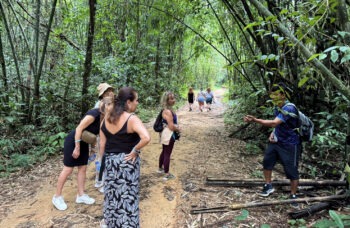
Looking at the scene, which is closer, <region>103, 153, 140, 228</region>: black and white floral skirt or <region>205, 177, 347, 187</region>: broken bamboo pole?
<region>103, 153, 140, 228</region>: black and white floral skirt

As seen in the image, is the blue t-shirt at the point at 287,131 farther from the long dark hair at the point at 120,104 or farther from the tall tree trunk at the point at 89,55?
the tall tree trunk at the point at 89,55

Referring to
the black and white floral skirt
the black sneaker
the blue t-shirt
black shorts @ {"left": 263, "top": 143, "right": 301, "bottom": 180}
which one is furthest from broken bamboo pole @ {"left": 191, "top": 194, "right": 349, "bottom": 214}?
the black and white floral skirt

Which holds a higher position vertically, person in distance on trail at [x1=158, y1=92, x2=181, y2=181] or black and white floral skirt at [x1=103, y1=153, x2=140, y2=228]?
person in distance on trail at [x1=158, y1=92, x2=181, y2=181]

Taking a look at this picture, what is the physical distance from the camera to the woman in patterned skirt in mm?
2666

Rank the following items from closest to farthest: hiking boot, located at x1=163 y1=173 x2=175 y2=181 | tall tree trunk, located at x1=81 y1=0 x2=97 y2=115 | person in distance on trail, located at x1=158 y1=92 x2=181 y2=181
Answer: person in distance on trail, located at x1=158 y1=92 x2=181 y2=181
hiking boot, located at x1=163 y1=173 x2=175 y2=181
tall tree trunk, located at x1=81 y1=0 x2=97 y2=115

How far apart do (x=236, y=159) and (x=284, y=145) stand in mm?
2265

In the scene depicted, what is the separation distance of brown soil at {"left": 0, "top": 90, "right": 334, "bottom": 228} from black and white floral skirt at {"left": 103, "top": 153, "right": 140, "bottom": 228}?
56cm

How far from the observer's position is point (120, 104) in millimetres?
2689

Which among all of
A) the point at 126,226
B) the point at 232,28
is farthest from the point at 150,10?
the point at 126,226

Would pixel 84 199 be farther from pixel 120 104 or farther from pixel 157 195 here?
pixel 120 104

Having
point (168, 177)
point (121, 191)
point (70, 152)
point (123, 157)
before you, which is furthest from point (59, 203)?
point (168, 177)

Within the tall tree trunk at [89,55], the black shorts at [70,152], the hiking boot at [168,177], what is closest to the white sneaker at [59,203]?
the black shorts at [70,152]

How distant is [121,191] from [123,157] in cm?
37

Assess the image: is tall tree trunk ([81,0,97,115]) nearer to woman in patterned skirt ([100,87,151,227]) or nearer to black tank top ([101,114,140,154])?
woman in patterned skirt ([100,87,151,227])
